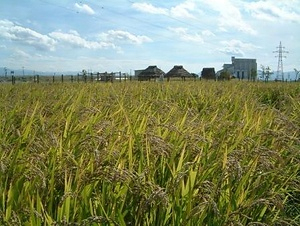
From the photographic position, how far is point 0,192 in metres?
1.65

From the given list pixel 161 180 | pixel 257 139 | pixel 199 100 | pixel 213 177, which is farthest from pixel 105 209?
pixel 199 100

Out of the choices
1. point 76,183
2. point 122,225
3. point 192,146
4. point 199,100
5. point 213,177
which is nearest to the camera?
point 122,225

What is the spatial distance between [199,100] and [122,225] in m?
4.24

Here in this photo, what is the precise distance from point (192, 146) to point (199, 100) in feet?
11.1

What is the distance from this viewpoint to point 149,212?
5.30ft

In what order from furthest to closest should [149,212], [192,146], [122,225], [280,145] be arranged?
[280,145], [192,146], [149,212], [122,225]

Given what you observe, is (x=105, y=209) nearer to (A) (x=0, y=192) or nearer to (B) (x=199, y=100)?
(A) (x=0, y=192)

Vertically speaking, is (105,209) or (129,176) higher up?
(129,176)

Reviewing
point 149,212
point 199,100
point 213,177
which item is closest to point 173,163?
point 213,177

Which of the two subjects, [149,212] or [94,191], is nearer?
[149,212]

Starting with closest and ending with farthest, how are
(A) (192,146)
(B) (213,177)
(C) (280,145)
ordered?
(B) (213,177) < (A) (192,146) < (C) (280,145)

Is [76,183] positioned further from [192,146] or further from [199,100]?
[199,100]

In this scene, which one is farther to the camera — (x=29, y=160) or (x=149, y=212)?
(x=29, y=160)

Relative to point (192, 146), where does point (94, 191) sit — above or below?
below
